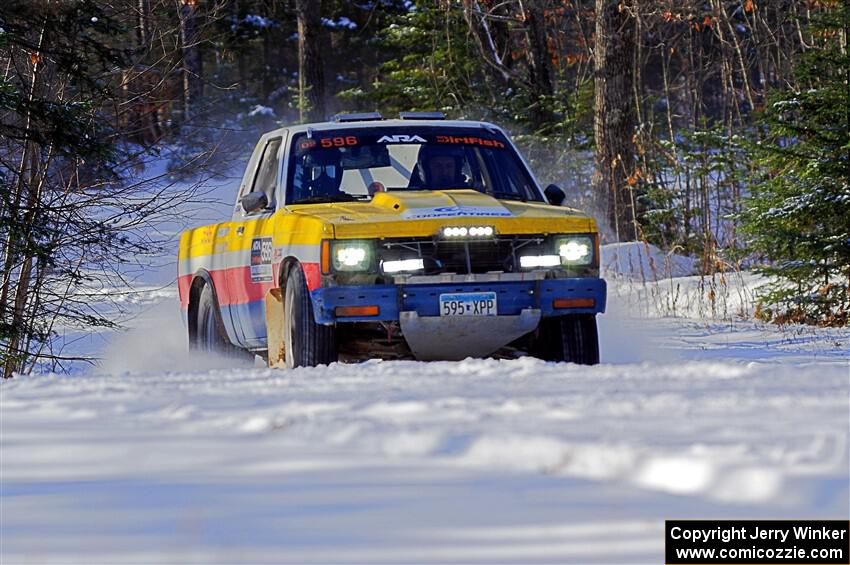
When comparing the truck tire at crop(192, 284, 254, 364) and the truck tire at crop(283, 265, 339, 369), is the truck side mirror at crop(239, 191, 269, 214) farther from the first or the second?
the truck tire at crop(192, 284, 254, 364)

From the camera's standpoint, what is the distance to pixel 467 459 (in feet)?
12.9

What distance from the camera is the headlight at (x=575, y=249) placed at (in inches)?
333

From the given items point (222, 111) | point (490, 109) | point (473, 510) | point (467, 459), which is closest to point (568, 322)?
point (467, 459)

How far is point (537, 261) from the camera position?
838 cm

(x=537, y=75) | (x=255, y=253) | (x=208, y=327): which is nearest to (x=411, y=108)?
(x=537, y=75)

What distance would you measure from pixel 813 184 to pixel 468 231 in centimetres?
610

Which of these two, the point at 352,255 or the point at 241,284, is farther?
the point at 241,284

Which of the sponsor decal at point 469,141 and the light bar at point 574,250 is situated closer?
the light bar at point 574,250

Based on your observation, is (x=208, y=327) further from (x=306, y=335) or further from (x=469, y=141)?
(x=306, y=335)

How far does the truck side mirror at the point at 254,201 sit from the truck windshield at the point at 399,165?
0.58 feet

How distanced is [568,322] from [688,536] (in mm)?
5818

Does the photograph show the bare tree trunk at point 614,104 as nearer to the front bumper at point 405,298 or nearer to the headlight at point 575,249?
the headlight at point 575,249

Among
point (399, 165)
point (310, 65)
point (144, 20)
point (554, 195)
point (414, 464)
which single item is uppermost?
point (310, 65)

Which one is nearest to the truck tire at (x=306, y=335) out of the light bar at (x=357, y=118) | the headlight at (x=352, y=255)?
the headlight at (x=352, y=255)
